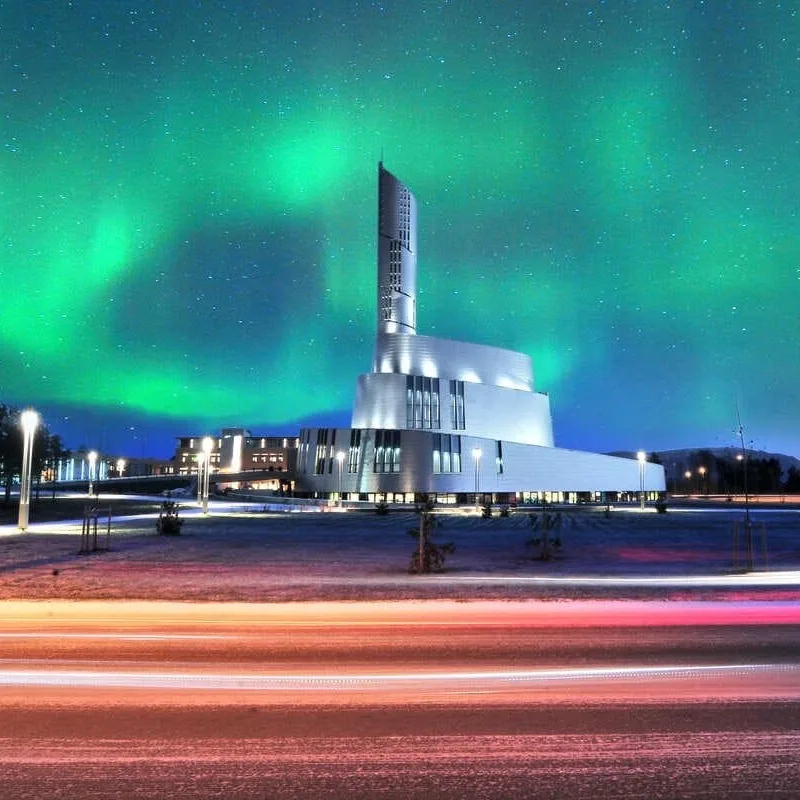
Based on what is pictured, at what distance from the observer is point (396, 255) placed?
115 m

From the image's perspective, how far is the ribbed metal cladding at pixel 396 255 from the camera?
113125 millimetres

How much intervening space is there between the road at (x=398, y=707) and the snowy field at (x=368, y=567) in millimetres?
3042

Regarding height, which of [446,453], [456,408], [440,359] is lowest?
[446,453]

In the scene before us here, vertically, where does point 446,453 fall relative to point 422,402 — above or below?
below

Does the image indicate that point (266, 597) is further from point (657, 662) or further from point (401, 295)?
point (401, 295)

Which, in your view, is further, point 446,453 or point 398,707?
point 446,453

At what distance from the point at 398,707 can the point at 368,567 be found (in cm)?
1210

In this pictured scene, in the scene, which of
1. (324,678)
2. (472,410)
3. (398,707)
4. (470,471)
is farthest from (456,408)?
(398,707)

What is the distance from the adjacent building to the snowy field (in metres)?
59.9

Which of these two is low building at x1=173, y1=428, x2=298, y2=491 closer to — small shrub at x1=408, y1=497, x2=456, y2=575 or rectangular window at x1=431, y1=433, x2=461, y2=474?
rectangular window at x1=431, y1=433, x2=461, y2=474

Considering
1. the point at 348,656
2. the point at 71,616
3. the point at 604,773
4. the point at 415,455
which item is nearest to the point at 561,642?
the point at 348,656

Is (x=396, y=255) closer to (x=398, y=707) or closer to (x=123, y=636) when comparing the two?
(x=123, y=636)

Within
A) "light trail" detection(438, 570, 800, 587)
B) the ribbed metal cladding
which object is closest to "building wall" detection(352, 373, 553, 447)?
the ribbed metal cladding

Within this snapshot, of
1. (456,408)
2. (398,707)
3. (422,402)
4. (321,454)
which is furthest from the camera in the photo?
(456,408)
